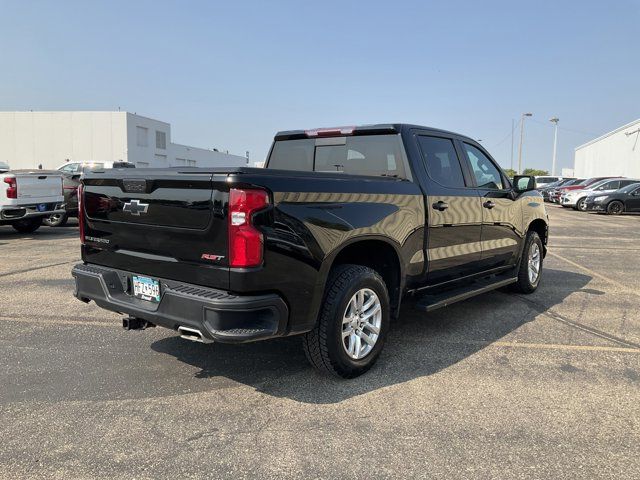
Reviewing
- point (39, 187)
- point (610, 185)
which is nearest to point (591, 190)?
point (610, 185)

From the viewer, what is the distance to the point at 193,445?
2.96 m

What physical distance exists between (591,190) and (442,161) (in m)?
24.3

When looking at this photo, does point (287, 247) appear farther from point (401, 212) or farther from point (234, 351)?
point (234, 351)

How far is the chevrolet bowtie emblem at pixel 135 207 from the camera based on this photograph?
139 inches

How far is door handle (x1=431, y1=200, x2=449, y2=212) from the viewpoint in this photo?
4.57m

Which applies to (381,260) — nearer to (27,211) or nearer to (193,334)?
(193,334)

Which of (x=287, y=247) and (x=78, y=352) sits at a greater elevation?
(x=287, y=247)

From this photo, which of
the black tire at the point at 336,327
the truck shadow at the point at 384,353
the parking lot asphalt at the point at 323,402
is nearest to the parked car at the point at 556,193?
the truck shadow at the point at 384,353

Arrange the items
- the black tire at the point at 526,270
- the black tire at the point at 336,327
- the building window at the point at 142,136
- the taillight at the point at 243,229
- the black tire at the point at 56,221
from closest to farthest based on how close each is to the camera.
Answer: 1. the taillight at the point at 243,229
2. the black tire at the point at 336,327
3. the black tire at the point at 526,270
4. the black tire at the point at 56,221
5. the building window at the point at 142,136

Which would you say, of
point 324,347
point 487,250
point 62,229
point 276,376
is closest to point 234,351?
point 276,376

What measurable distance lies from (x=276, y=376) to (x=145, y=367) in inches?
41.8

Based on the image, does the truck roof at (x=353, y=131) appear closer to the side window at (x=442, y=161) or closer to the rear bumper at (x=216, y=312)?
the side window at (x=442, y=161)

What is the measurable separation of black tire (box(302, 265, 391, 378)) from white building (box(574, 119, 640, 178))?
43.2 meters

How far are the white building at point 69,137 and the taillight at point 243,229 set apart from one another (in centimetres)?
4745
